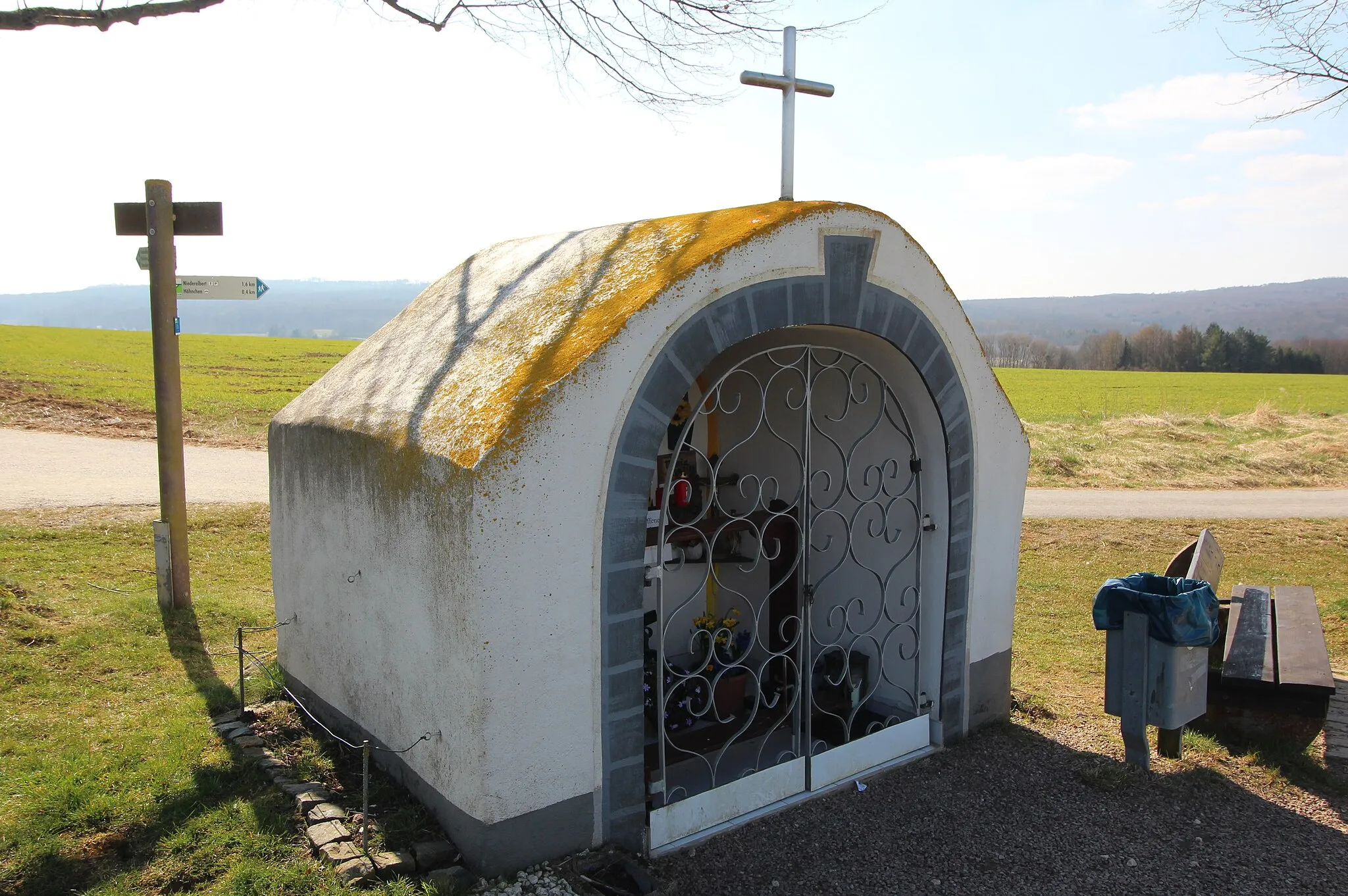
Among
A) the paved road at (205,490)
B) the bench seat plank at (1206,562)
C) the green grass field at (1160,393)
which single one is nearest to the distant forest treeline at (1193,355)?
the green grass field at (1160,393)

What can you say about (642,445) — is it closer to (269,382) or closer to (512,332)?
(512,332)

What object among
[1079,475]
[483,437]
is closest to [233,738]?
[483,437]

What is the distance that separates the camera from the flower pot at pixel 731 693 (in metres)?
5.80

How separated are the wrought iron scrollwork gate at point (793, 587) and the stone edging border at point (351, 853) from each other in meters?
1.13

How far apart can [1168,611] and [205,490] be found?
509 inches

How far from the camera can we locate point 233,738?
Result: 213 inches

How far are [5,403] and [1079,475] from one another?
22758 mm

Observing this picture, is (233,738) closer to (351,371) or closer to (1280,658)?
(351,371)

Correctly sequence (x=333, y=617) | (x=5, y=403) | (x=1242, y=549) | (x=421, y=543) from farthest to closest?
(x=5, y=403) < (x=1242, y=549) < (x=333, y=617) < (x=421, y=543)

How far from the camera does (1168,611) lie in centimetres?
504

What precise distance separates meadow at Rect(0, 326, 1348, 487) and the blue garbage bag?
1289cm

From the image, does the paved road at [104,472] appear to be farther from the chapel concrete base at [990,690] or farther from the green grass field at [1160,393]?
the green grass field at [1160,393]

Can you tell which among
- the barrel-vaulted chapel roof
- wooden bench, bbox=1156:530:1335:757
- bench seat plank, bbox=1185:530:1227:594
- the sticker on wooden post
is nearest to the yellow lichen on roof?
the barrel-vaulted chapel roof

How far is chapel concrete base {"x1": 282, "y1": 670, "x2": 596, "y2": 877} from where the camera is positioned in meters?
3.82
